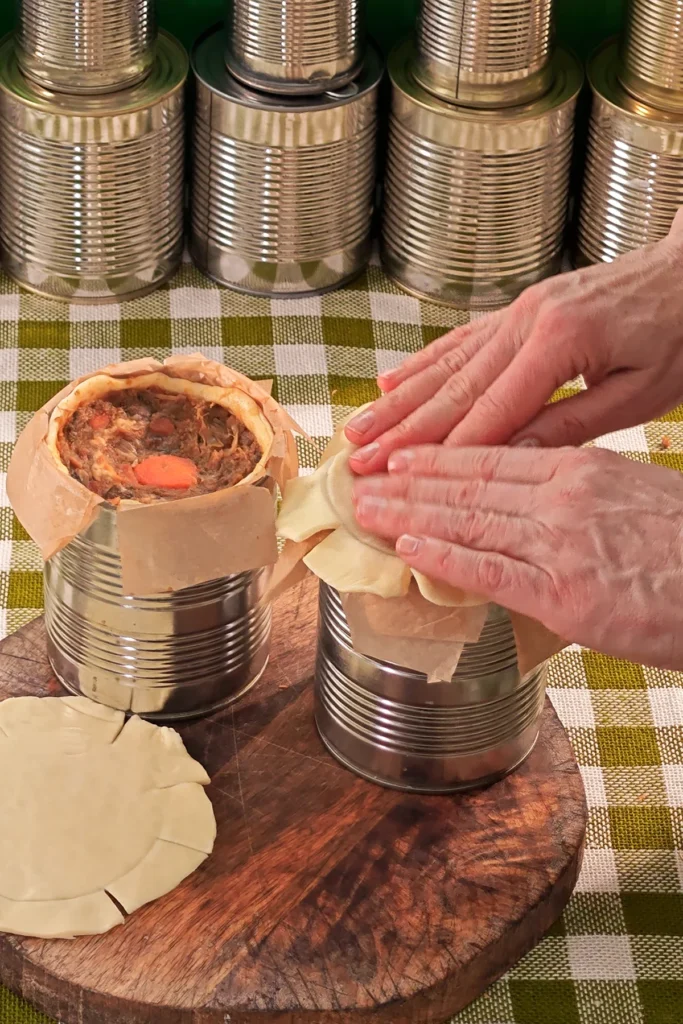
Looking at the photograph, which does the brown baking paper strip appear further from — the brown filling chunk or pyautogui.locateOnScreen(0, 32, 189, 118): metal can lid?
pyautogui.locateOnScreen(0, 32, 189, 118): metal can lid

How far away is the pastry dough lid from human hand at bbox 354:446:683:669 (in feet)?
0.45

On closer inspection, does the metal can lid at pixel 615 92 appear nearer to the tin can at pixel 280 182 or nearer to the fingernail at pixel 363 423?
the tin can at pixel 280 182

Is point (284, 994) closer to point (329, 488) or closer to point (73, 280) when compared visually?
point (329, 488)

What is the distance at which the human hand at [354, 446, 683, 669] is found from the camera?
136 centimetres

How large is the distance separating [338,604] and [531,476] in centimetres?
23

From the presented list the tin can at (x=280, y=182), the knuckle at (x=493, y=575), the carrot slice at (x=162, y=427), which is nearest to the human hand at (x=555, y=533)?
the knuckle at (x=493, y=575)

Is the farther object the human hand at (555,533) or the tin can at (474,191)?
the tin can at (474,191)

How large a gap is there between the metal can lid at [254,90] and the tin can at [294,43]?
0.02 m

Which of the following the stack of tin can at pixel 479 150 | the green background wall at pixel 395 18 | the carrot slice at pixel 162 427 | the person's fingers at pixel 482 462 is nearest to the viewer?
the person's fingers at pixel 482 462

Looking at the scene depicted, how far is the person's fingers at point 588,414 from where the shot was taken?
5.30 feet

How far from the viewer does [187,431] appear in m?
1.57

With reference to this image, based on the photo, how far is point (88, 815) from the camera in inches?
57.9

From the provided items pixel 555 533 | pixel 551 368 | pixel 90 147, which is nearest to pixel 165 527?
pixel 555 533

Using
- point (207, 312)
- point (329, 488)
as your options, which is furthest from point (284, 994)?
point (207, 312)
